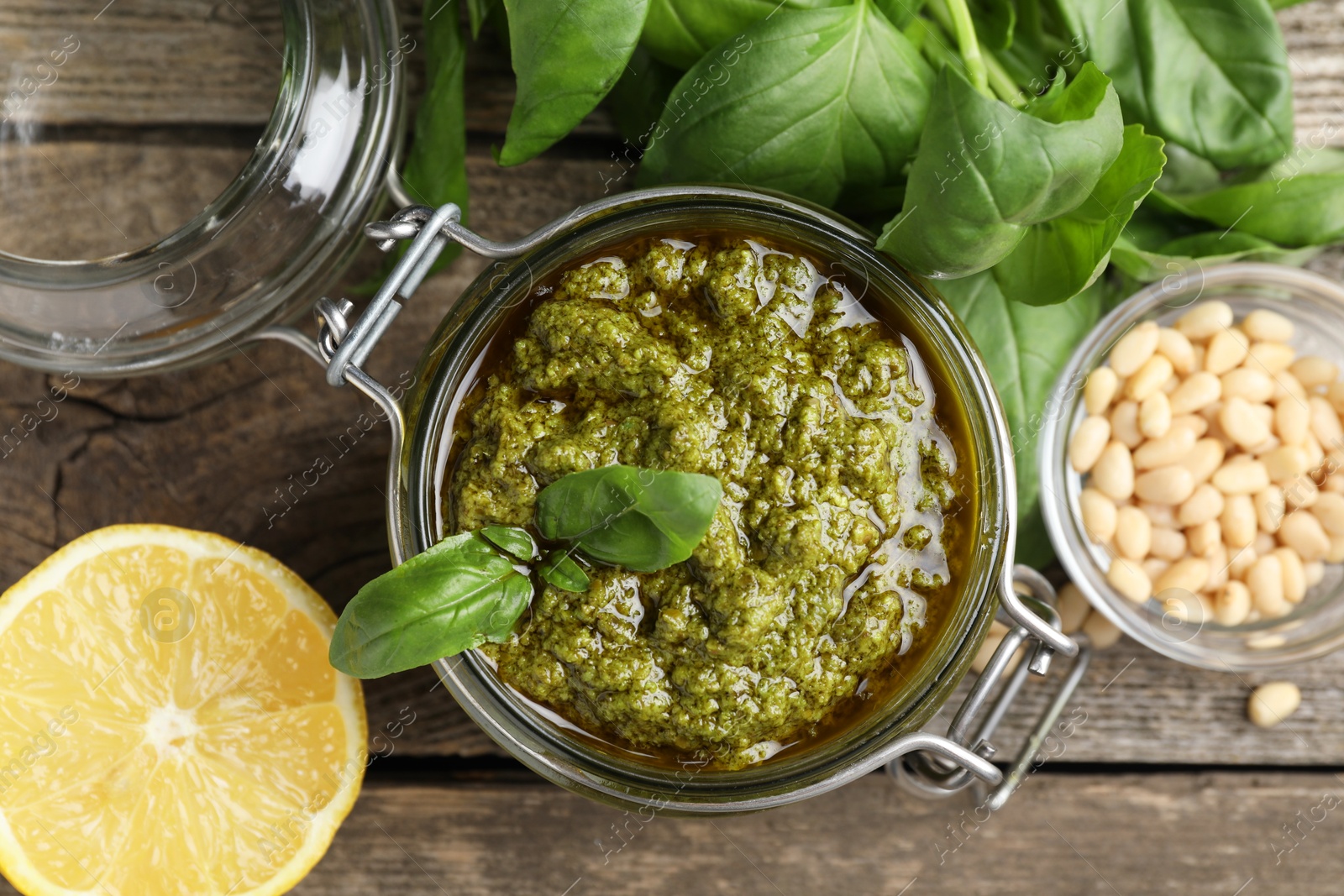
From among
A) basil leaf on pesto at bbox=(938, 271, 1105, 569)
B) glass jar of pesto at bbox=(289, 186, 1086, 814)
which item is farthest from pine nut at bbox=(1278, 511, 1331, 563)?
glass jar of pesto at bbox=(289, 186, 1086, 814)

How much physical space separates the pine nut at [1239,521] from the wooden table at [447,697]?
0.14m

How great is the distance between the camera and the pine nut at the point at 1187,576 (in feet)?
2.92

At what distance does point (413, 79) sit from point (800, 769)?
0.65m

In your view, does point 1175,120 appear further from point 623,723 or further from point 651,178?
point 623,723

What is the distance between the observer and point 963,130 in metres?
0.56

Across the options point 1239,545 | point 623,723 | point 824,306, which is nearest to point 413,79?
point 824,306

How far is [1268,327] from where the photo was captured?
2.99 feet

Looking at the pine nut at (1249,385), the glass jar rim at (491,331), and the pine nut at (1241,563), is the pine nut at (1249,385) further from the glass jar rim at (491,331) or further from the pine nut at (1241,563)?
the glass jar rim at (491,331)

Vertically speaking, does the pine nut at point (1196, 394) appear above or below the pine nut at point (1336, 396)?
above

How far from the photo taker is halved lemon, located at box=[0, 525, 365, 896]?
0.84 metres

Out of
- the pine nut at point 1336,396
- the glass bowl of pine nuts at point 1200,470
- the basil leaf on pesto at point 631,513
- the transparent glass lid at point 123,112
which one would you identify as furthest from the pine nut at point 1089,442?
the transparent glass lid at point 123,112

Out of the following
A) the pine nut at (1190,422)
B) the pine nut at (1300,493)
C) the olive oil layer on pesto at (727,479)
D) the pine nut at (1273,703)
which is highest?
the olive oil layer on pesto at (727,479)

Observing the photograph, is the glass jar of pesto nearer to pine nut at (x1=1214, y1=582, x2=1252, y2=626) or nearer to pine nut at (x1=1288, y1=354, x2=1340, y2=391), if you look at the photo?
pine nut at (x1=1214, y1=582, x2=1252, y2=626)

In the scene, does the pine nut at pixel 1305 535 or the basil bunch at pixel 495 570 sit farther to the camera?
the pine nut at pixel 1305 535
